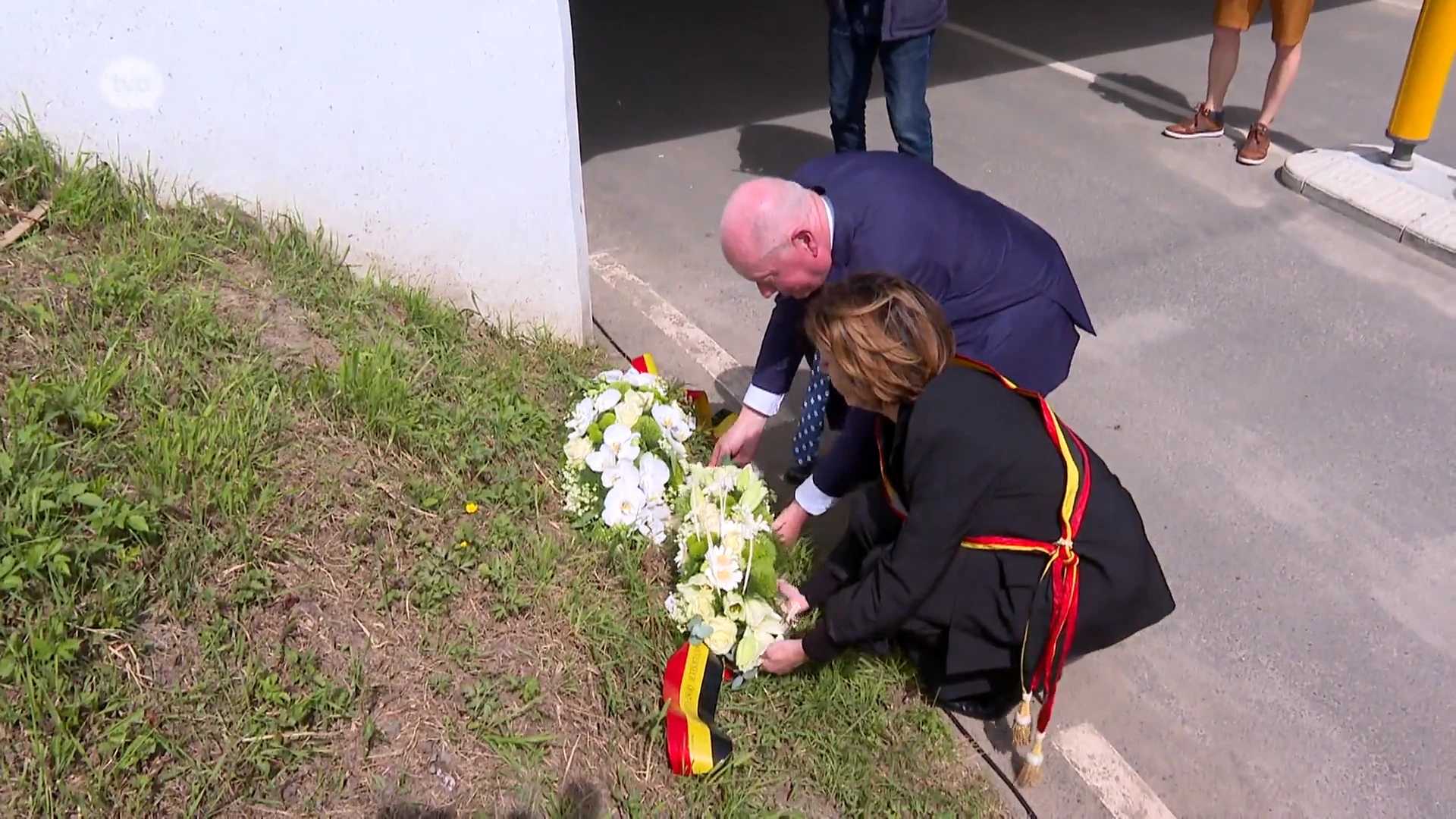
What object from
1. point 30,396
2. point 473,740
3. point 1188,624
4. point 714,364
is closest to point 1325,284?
point 1188,624

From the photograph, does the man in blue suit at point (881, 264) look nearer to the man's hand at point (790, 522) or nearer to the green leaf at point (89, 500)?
the man's hand at point (790, 522)

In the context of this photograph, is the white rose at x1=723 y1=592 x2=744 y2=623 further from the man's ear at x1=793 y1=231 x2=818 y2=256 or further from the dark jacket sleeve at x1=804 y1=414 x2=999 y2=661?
the man's ear at x1=793 y1=231 x2=818 y2=256

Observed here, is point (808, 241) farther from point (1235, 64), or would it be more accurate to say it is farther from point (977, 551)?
point (1235, 64)

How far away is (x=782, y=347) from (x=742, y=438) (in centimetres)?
29

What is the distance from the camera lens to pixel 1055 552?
2219 millimetres

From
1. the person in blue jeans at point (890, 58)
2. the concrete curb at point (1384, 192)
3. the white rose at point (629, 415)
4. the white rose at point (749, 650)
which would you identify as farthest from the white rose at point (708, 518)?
the concrete curb at point (1384, 192)

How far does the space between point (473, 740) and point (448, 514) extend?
620 mm

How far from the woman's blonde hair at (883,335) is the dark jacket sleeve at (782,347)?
24.6 inches

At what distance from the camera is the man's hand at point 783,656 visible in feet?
8.05

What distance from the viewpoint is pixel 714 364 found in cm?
392

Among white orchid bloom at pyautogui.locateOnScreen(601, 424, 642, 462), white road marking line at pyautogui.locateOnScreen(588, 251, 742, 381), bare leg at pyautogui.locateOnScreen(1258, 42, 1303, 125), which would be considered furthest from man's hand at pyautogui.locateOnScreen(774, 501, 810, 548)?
bare leg at pyautogui.locateOnScreen(1258, 42, 1303, 125)

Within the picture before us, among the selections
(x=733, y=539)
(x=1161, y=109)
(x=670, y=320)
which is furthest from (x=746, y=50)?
(x=733, y=539)

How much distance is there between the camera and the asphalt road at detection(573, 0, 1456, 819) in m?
2.65

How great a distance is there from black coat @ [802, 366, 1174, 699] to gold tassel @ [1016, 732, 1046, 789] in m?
0.15
